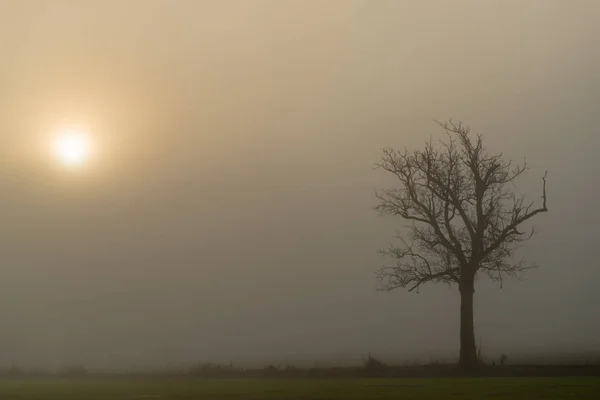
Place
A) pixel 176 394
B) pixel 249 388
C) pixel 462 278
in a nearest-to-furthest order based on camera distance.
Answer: pixel 176 394 → pixel 249 388 → pixel 462 278

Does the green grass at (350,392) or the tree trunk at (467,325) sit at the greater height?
the tree trunk at (467,325)

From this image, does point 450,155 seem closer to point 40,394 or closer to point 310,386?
point 310,386

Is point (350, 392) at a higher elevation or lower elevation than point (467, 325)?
lower

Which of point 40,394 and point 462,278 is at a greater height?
point 462,278

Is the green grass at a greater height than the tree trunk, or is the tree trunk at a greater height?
the tree trunk

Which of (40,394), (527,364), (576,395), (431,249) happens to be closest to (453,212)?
(431,249)

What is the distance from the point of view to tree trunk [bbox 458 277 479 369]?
55.4ft

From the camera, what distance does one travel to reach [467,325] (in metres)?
17.3

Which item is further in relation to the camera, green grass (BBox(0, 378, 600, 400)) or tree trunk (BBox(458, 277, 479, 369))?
tree trunk (BBox(458, 277, 479, 369))

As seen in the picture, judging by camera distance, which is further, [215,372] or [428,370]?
[215,372]

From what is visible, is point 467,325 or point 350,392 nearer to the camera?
point 350,392

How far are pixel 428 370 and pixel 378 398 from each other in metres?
6.88

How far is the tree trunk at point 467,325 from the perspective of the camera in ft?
55.4

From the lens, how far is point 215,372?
17.8 meters
